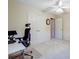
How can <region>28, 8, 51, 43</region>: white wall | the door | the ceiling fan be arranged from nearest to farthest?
1. the ceiling fan
2. <region>28, 8, 51, 43</region>: white wall
3. the door

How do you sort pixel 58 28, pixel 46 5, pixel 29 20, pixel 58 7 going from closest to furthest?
pixel 58 7
pixel 46 5
pixel 29 20
pixel 58 28

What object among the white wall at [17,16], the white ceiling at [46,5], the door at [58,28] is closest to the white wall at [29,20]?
the white wall at [17,16]

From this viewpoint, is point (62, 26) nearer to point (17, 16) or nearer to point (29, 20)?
point (29, 20)

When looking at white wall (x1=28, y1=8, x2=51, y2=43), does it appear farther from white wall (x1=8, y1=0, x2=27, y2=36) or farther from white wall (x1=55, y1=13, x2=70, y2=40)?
white wall (x1=55, y1=13, x2=70, y2=40)

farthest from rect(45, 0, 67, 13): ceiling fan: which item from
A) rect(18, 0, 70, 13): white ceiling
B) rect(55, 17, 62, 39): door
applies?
rect(55, 17, 62, 39): door

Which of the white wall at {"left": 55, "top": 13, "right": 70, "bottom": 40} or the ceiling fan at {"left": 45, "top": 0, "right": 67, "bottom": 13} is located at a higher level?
the ceiling fan at {"left": 45, "top": 0, "right": 67, "bottom": 13}

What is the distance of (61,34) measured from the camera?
5762mm

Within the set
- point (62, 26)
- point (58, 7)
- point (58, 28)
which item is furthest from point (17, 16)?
point (62, 26)

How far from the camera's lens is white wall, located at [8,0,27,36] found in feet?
16.0

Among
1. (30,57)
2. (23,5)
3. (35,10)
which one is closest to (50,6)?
(35,10)

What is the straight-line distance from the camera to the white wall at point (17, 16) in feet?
16.0

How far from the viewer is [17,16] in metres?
5.04
